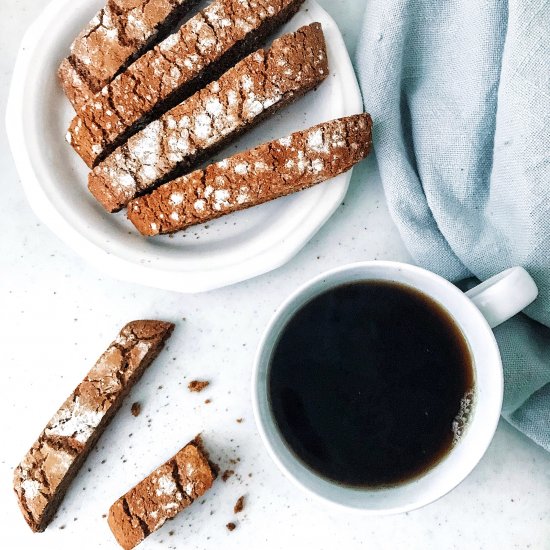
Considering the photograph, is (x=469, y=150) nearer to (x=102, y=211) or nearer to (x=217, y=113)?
(x=217, y=113)

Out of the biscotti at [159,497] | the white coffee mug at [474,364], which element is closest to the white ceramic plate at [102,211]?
the white coffee mug at [474,364]

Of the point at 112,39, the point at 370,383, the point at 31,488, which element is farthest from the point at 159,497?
the point at 112,39

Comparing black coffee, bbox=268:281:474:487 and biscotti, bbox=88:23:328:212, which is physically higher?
biscotti, bbox=88:23:328:212

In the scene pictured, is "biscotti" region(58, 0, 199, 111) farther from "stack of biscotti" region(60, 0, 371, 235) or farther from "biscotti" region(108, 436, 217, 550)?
"biscotti" region(108, 436, 217, 550)

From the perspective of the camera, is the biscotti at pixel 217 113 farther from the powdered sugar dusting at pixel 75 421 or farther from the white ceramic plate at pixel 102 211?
the powdered sugar dusting at pixel 75 421

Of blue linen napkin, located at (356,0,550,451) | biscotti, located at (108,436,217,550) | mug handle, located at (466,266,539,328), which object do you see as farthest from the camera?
biscotti, located at (108,436,217,550)

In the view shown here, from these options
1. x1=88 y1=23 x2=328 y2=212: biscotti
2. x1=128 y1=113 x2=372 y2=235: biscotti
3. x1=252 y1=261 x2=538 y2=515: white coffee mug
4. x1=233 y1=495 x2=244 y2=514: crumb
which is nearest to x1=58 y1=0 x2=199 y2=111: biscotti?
x1=88 y1=23 x2=328 y2=212: biscotti

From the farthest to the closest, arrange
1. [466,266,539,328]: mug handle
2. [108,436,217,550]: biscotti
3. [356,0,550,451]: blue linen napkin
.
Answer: [108,436,217,550]: biscotti, [356,0,550,451]: blue linen napkin, [466,266,539,328]: mug handle
